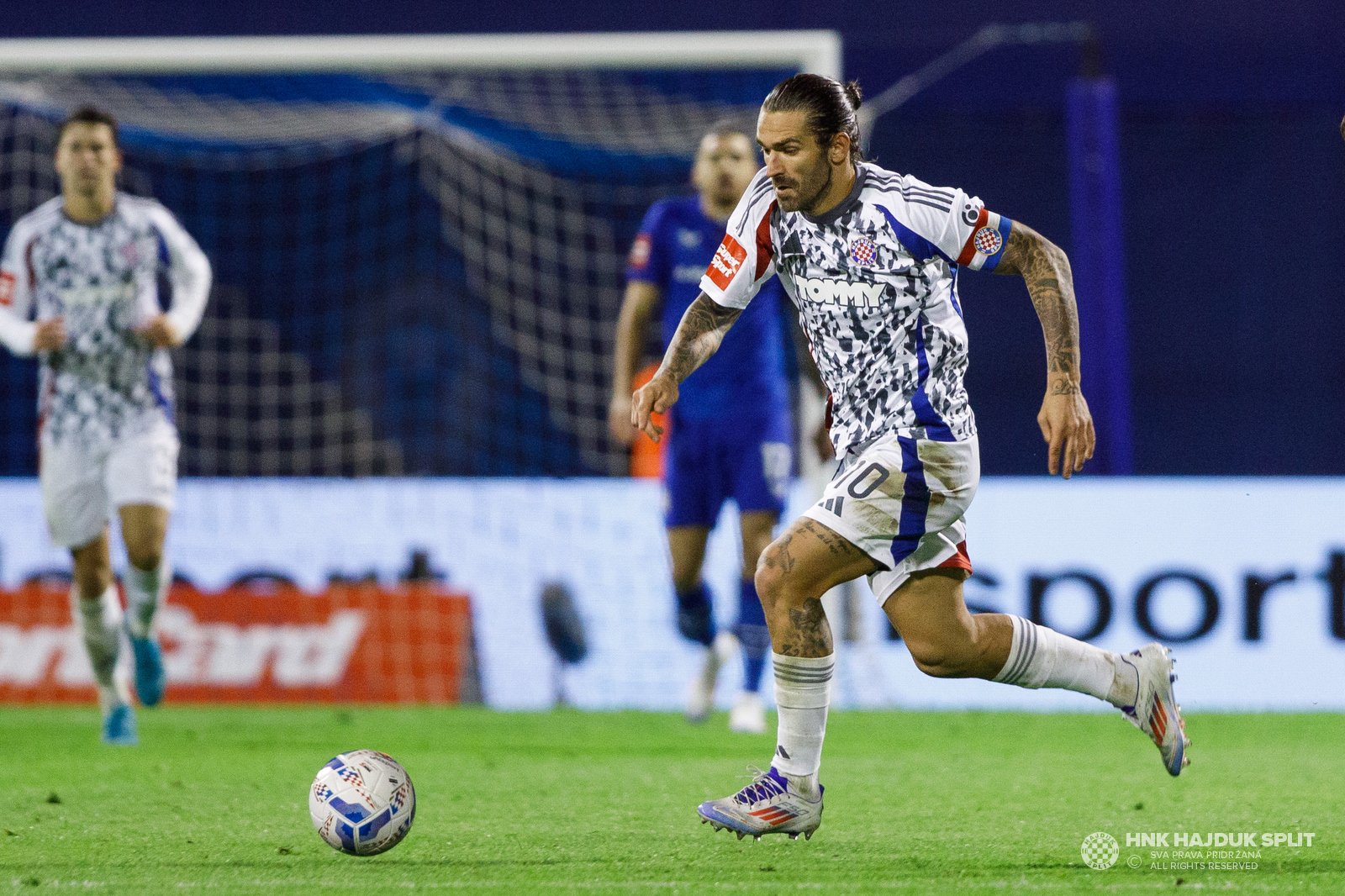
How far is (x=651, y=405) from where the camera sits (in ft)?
13.8

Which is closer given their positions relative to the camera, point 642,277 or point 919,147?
point 642,277

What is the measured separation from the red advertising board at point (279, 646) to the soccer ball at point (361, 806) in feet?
16.4

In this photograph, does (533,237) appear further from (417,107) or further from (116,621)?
(116,621)

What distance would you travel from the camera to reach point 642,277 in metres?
7.52

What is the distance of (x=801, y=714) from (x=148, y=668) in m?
3.67

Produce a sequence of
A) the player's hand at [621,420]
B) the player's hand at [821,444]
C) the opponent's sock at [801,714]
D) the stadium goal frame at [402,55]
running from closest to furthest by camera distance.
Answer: the opponent's sock at [801,714], the player's hand at [621,420], the player's hand at [821,444], the stadium goal frame at [402,55]

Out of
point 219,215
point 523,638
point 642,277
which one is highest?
point 219,215

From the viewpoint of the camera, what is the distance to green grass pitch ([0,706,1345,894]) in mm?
3662

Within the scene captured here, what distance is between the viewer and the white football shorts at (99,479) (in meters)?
6.79

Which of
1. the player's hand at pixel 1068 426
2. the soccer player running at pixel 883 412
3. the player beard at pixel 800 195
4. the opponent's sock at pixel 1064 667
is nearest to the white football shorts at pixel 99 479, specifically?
the soccer player running at pixel 883 412

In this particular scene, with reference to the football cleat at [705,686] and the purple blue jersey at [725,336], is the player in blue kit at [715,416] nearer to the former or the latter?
the purple blue jersey at [725,336]

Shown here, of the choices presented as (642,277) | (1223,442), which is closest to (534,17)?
(1223,442)

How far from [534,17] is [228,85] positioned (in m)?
3.22

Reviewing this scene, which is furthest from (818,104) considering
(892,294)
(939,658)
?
(939,658)
